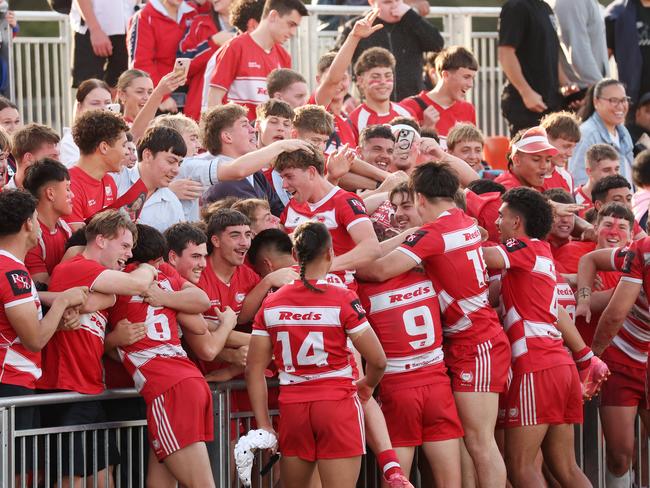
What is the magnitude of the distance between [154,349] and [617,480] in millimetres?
3752

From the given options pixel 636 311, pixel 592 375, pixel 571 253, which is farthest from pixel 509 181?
pixel 592 375

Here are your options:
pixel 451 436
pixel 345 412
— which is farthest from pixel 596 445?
pixel 345 412

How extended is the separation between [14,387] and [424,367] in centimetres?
249

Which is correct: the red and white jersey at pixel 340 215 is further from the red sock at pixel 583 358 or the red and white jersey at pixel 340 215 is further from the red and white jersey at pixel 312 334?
the red sock at pixel 583 358

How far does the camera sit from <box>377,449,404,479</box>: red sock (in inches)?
313

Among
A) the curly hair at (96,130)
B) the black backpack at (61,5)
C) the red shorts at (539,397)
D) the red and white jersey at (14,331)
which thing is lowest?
the red shorts at (539,397)

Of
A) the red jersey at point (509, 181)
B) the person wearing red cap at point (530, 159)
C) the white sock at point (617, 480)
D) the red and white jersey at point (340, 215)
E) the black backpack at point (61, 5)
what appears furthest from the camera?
the black backpack at point (61, 5)

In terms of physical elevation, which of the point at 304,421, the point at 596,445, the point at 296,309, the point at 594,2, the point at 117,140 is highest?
the point at 594,2

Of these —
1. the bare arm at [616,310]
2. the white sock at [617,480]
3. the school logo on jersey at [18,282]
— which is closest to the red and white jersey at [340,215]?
the school logo on jersey at [18,282]

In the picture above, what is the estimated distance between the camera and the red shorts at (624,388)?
9.78 metres

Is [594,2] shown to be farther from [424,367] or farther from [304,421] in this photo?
[304,421]

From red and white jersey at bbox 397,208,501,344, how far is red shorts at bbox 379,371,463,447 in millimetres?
455

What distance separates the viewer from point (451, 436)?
8.38 m

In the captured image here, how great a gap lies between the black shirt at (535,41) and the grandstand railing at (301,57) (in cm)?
193
